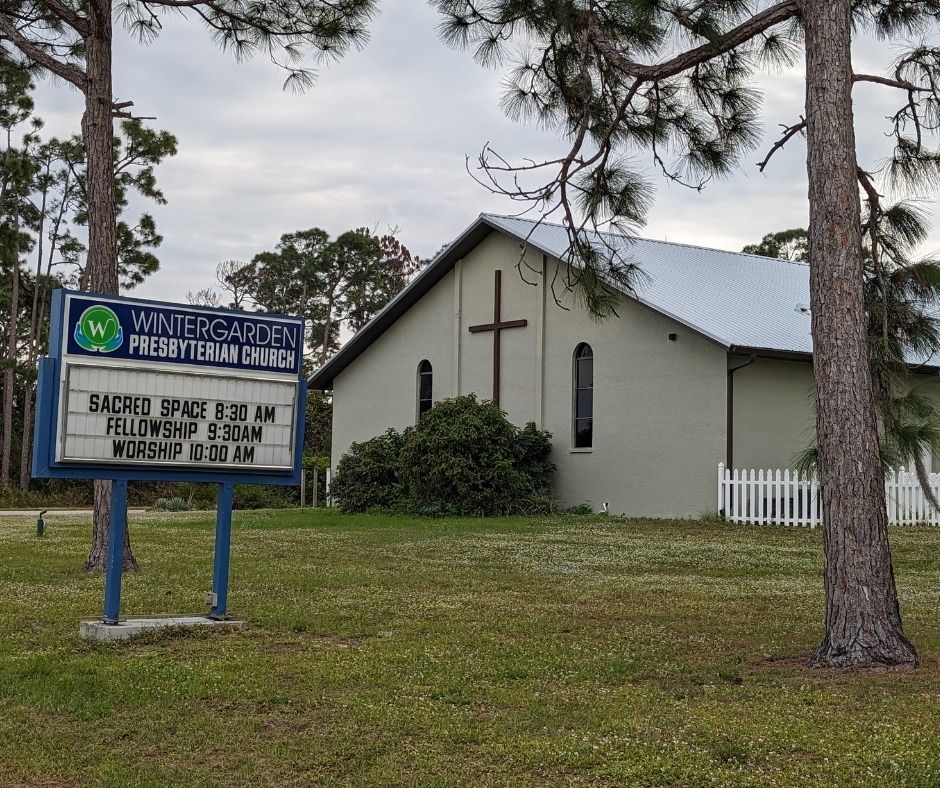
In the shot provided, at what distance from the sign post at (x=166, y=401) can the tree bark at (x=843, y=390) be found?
425 centimetres

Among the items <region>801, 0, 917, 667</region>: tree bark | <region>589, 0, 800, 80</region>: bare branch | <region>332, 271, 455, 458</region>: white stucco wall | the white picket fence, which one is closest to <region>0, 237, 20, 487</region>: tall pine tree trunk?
<region>332, 271, 455, 458</region>: white stucco wall

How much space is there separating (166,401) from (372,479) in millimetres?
17974

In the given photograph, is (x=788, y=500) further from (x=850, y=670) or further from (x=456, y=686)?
(x=456, y=686)

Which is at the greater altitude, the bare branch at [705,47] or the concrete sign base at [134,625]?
the bare branch at [705,47]

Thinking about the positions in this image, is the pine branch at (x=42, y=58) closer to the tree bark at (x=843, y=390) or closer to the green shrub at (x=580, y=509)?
the tree bark at (x=843, y=390)

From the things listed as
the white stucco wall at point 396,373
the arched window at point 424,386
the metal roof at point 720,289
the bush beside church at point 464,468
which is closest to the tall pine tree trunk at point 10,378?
the white stucco wall at point 396,373

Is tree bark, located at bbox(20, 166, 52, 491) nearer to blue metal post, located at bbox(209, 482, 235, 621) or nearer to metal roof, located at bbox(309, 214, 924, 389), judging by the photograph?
metal roof, located at bbox(309, 214, 924, 389)

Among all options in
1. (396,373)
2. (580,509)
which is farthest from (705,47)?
(396,373)

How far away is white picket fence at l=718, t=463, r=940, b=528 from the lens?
72.8 feet

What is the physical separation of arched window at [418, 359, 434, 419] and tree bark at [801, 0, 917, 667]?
23540 mm

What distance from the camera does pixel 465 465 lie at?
24.7m

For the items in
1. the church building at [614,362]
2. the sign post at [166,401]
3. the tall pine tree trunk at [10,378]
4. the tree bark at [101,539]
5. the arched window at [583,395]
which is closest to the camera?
the sign post at [166,401]

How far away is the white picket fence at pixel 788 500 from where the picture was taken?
2219cm

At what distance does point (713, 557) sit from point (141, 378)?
9.48 meters
